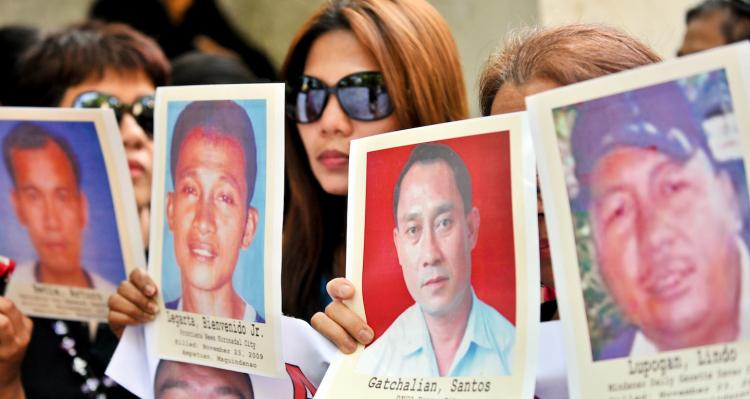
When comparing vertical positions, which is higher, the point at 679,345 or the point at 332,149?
the point at 332,149

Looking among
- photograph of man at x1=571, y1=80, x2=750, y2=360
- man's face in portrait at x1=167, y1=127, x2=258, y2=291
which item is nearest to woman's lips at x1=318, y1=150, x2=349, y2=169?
man's face in portrait at x1=167, y1=127, x2=258, y2=291

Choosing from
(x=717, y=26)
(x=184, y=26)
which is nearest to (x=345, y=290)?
(x=717, y=26)

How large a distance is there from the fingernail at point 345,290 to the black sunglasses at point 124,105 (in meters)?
1.09

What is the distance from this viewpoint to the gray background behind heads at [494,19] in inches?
132

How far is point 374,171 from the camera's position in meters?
1.57

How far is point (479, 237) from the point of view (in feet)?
4.73

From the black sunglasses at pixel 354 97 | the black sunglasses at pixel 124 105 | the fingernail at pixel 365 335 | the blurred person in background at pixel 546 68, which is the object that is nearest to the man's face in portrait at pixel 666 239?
the blurred person in background at pixel 546 68

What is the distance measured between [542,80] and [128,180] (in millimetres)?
831

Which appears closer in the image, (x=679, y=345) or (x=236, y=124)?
(x=679, y=345)

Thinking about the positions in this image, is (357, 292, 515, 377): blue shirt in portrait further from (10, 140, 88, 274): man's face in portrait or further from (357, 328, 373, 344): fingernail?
(10, 140, 88, 274): man's face in portrait

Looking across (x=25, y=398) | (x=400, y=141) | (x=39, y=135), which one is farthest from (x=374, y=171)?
(x=25, y=398)

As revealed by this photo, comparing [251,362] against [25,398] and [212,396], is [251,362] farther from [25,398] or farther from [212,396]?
[25,398]

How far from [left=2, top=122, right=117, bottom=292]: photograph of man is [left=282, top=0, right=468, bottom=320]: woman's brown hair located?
414mm

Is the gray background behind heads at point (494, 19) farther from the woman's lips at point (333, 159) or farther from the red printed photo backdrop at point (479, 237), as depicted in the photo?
the red printed photo backdrop at point (479, 237)
